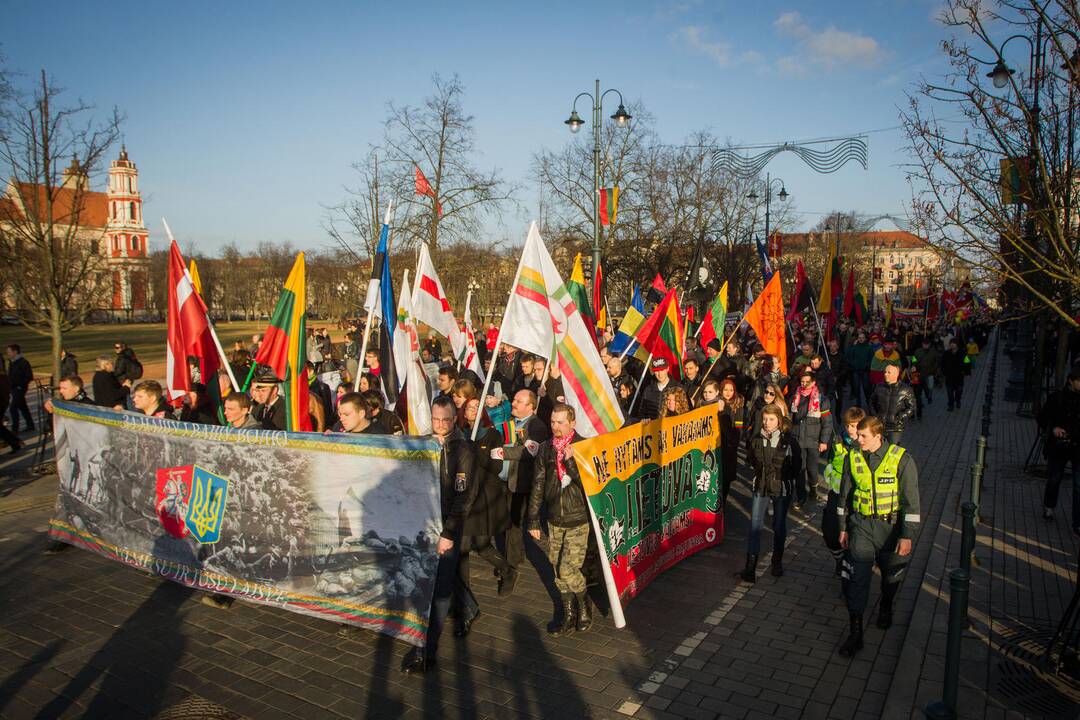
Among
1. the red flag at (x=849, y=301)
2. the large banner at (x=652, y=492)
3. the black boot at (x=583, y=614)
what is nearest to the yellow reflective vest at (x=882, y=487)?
the large banner at (x=652, y=492)

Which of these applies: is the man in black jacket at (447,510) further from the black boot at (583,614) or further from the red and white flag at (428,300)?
the red and white flag at (428,300)

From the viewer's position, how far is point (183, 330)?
7.71 m

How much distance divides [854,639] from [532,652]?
95.3 inches

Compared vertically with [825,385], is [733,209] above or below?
above

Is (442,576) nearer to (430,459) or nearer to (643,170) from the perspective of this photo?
(430,459)

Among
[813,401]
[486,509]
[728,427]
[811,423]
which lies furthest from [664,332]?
[486,509]

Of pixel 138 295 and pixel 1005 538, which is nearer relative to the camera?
pixel 1005 538

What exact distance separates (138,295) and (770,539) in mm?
72776

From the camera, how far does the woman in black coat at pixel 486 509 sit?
568 cm

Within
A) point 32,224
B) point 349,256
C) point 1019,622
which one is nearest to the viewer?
point 1019,622

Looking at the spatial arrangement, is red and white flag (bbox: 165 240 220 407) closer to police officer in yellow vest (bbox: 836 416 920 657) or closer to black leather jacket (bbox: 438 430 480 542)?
black leather jacket (bbox: 438 430 480 542)

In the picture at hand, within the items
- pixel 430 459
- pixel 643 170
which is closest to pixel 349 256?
pixel 643 170

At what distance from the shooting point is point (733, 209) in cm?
3747

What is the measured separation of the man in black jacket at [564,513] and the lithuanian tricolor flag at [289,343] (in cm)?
284
